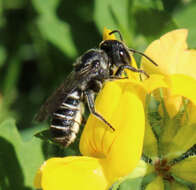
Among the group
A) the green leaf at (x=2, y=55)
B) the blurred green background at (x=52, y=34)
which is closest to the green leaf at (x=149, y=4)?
the blurred green background at (x=52, y=34)

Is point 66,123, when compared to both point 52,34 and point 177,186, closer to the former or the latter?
point 177,186

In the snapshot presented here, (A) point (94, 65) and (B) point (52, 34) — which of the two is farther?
(B) point (52, 34)

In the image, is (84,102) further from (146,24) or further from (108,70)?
(146,24)

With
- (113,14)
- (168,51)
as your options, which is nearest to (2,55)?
(113,14)

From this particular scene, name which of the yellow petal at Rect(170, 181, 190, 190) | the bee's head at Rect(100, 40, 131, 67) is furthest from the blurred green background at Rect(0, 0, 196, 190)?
the yellow petal at Rect(170, 181, 190, 190)

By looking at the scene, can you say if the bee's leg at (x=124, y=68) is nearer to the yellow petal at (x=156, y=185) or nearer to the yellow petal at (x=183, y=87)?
the yellow petal at (x=183, y=87)

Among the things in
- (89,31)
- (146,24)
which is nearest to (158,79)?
(146,24)
